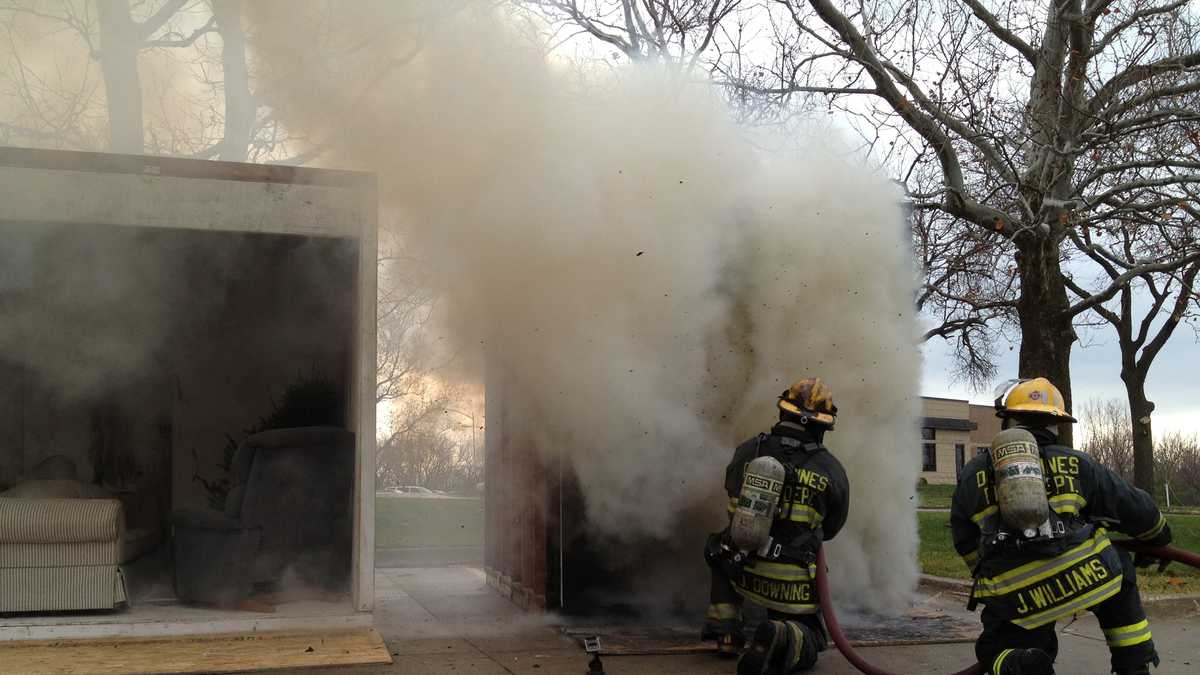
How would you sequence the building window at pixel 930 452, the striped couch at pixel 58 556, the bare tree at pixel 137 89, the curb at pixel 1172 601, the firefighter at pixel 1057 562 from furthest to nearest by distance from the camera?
the building window at pixel 930 452, the bare tree at pixel 137 89, the curb at pixel 1172 601, the striped couch at pixel 58 556, the firefighter at pixel 1057 562

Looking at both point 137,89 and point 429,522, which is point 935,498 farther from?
point 137,89

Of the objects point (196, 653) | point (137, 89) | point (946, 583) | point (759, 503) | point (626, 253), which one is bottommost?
point (946, 583)

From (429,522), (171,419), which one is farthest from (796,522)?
(429,522)

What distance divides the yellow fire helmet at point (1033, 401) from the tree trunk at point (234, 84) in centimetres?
530

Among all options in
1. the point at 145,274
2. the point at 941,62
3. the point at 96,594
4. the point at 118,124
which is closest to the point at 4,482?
the point at 145,274

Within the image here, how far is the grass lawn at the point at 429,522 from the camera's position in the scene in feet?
39.5

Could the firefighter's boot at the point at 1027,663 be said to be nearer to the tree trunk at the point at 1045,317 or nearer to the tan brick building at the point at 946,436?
the tree trunk at the point at 1045,317

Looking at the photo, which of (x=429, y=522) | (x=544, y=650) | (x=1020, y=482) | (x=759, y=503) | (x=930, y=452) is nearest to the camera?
(x=1020, y=482)

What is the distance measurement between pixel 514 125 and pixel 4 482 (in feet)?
15.9

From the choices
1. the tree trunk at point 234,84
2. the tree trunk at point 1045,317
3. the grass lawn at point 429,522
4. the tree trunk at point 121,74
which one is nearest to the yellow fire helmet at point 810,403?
the tree trunk at point 234,84

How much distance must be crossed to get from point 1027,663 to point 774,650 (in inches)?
40.9

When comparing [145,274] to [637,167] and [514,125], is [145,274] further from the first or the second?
[637,167]

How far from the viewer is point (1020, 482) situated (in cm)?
429

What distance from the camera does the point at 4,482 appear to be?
7.86 meters
